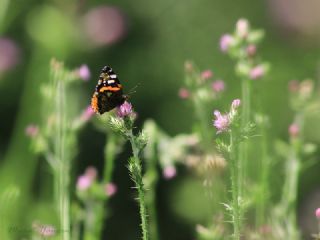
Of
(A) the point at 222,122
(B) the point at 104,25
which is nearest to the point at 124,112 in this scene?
(A) the point at 222,122

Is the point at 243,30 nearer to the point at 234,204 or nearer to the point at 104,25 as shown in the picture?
the point at 234,204

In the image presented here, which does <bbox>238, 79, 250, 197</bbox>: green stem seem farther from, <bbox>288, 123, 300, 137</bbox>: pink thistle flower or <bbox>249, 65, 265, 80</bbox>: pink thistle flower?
<bbox>288, 123, 300, 137</bbox>: pink thistle flower

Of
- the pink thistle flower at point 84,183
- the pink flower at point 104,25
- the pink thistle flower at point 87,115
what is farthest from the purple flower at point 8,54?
the pink thistle flower at point 84,183

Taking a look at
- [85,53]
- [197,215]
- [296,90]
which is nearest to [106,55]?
[85,53]

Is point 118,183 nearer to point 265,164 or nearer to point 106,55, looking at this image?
point 106,55

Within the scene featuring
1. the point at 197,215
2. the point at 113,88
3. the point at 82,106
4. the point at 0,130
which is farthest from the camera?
the point at 0,130

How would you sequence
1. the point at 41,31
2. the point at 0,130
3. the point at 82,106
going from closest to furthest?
the point at 41,31 < the point at 82,106 < the point at 0,130

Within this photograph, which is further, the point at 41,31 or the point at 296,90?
the point at 41,31
